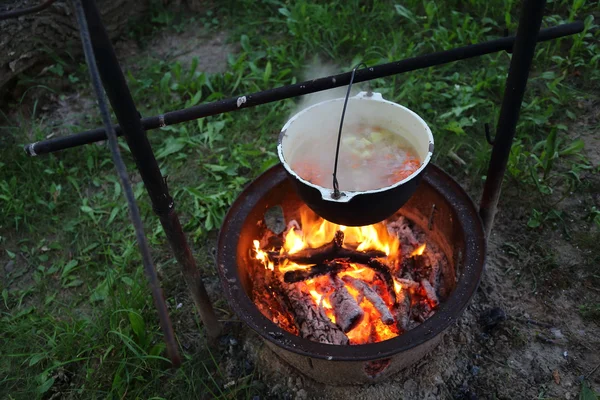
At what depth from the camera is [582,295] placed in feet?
9.12

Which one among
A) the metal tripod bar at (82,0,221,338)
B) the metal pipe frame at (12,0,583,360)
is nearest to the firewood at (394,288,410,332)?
the metal pipe frame at (12,0,583,360)

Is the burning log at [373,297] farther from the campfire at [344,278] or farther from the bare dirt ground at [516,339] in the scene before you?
the bare dirt ground at [516,339]

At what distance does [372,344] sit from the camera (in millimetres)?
2100

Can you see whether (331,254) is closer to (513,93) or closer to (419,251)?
(419,251)

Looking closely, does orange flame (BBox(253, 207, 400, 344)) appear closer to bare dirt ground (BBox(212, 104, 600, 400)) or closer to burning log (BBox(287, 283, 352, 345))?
Result: burning log (BBox(287, 283, 352, 345))

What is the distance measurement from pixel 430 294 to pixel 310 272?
0.67 m

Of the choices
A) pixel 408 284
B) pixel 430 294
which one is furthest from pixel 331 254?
pixel 430 294

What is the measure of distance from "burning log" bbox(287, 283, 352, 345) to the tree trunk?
3.37 metres

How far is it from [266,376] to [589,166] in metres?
2.61

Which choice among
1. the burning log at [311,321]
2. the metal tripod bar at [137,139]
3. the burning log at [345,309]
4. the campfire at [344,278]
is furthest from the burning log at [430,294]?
the metal tripod bar at [137,139]

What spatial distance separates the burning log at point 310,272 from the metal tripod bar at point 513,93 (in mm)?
874

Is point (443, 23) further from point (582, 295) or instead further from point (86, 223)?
point (86, 223)

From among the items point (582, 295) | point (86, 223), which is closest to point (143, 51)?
point (86, 223)

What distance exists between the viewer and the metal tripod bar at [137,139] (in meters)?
1.55
